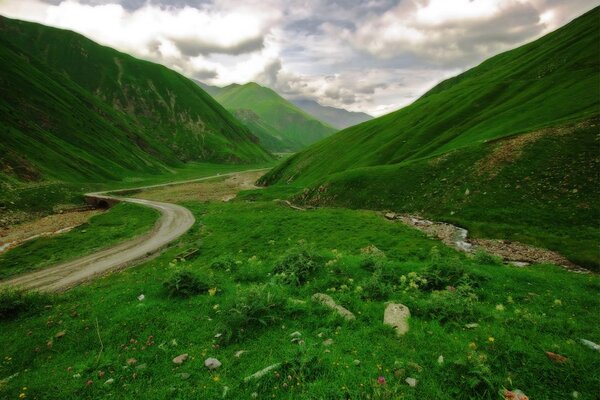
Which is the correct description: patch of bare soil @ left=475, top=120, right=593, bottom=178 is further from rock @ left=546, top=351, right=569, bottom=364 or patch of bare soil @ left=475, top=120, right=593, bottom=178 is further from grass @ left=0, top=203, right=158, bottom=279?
grass @ left=0, top=203, right=158, bottom=279

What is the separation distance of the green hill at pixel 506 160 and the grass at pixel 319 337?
61.8ft

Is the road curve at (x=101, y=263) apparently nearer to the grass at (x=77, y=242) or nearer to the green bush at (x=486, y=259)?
the grass at (x=77, y=242)

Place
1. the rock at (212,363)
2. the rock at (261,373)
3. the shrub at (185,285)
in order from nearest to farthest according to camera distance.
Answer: the rock at (261,373)
the rock at (212,363)
the shrub at (185,285)

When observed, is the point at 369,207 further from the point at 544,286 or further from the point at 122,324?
the point at 122,324

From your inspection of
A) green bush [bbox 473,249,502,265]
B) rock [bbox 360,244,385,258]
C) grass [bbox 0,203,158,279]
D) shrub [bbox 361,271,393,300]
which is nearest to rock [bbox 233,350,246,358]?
shrub [bbox 361,271,393,300]

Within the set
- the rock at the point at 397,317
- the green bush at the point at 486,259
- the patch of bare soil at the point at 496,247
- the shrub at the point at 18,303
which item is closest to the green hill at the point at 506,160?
the patch of bare soil at the point at 496,247

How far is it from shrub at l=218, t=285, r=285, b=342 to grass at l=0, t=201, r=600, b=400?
2.2 inches

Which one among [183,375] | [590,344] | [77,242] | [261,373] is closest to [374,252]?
[590,344]

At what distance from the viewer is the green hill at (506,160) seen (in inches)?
1329

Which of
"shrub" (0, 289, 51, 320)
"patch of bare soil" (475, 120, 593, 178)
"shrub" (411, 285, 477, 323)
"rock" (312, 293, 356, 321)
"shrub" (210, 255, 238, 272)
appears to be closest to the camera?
"shrub" (411, 285, 477, 323)

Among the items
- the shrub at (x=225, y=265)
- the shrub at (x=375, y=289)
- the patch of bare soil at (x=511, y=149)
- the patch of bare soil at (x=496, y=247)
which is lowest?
the patch of bare soil at (x=496, y=247)

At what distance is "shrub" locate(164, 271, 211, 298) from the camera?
16297 millimetres

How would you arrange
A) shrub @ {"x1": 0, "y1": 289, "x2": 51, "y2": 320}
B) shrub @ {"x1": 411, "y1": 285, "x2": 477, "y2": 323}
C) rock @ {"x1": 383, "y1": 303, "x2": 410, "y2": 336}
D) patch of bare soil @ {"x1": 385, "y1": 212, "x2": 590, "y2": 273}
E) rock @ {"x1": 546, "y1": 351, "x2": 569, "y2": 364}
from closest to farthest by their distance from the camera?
rock @ {"x1": 546, "y1": 351, "x2": 569, "y2": 364} → rock @ {"x1": 383, "y1": 303, "x2": 410, "y2": 336} → shrub @ {"x1": 411, "y1": 285, "x2": 477, "y2": 323} → shrub @ {"x1": 0, "y1": 289, "x2": 51, "y2": 320} → patch of bare soil @ {"x1": 385, "y1": 212, "x2": 590, "y2": 273}

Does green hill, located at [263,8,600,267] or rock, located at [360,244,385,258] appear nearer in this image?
rock, located at [360,244,385,258]
